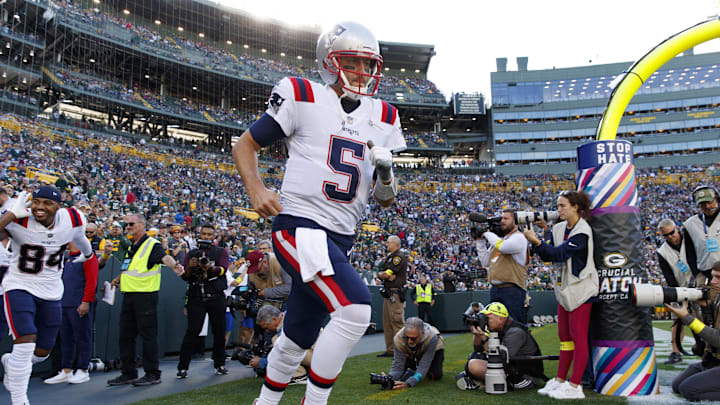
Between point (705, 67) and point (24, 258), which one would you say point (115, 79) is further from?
point (705, 67)

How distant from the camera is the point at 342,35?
2.46 meters

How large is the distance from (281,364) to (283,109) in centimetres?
121

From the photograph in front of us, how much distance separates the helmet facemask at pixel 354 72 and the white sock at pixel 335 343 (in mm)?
1049

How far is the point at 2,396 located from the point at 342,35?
15.7 feet

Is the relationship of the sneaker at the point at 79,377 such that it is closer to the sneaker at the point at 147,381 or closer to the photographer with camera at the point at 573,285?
the sneaker at the point at 147,381

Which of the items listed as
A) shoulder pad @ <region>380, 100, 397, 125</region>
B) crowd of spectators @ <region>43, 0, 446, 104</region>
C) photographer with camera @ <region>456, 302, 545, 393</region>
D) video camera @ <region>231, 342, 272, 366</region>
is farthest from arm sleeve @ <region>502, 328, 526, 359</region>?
crowd of spectators @ <region>43, 0, 446, 104</region>

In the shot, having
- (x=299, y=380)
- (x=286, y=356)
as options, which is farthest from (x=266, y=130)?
(x=299, y=380)

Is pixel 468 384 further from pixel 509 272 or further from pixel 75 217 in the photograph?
pixel 75 217

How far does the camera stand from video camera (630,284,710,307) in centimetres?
344

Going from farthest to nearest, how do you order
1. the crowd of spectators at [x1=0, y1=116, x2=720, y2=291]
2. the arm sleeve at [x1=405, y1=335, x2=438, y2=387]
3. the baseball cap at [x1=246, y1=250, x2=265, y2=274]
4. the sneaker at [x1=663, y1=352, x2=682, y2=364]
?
the crowd of spectators at [x1=0, y1=116, x2=720, y2=291], the baseball cap at [x1=246, y1=250, x2=265, y2=274], the sneaker at [x1=663, y1=352, x2=682, y2=364], the arm sleeve at [x1=405, y1=335, x2=438, y2=387]

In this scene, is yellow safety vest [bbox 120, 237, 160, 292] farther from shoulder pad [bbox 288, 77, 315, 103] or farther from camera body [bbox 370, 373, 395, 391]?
shoulder pad [bbox 288, 77, 315, 103]

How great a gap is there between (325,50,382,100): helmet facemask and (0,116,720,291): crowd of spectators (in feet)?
18.3

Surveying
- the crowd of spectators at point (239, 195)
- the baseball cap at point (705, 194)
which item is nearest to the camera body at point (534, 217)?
the baseball cap at point (705, 194)

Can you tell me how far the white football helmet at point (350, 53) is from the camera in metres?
2.44
